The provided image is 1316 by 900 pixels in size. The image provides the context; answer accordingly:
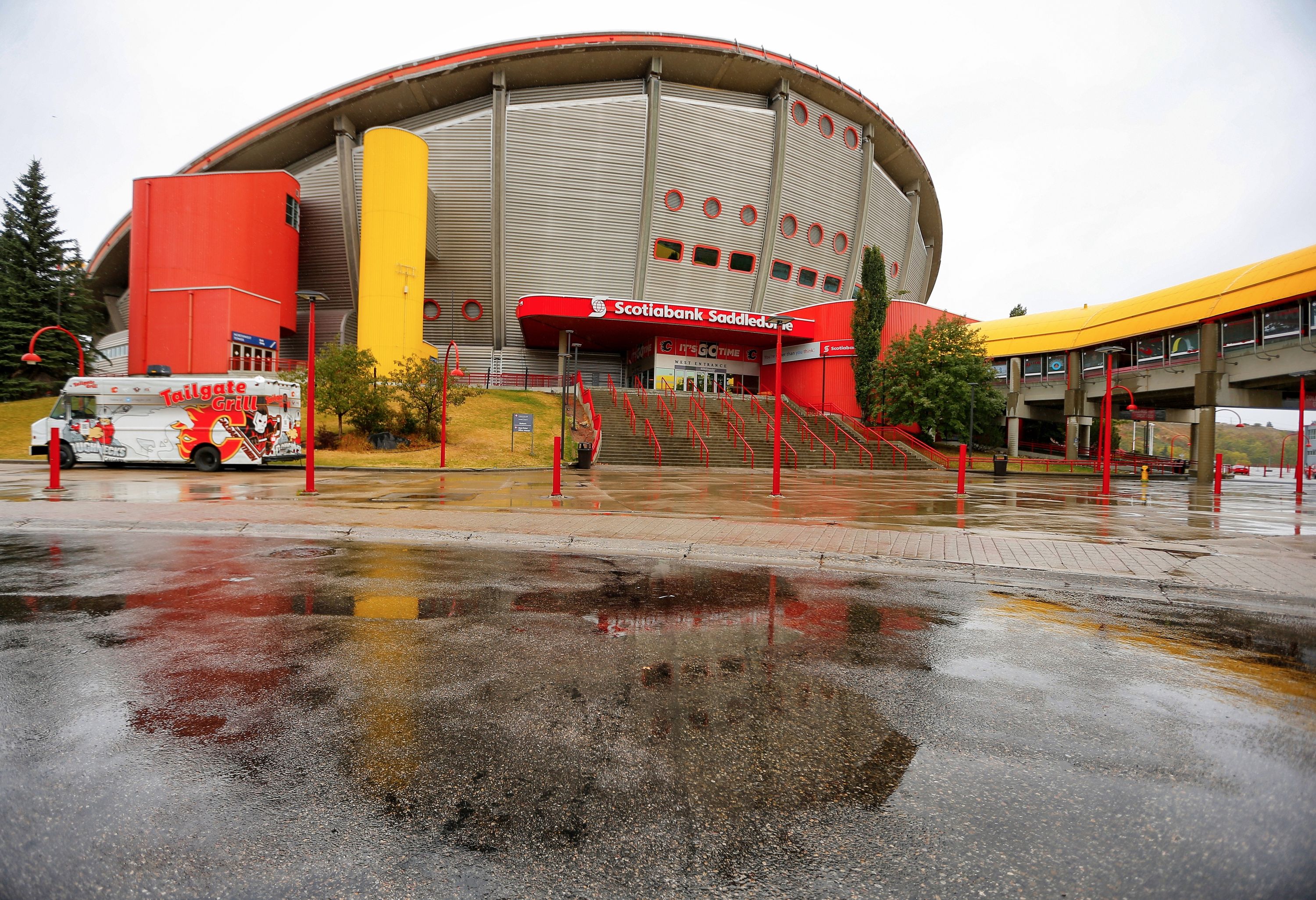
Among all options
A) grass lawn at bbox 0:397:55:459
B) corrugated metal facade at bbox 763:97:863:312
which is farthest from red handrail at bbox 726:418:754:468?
grass lawn at bbox 0:397:55:459

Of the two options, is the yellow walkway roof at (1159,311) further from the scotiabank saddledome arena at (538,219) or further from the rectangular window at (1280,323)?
the scotiabank saddledome arena at (538,219)

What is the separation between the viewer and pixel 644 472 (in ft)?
78.2

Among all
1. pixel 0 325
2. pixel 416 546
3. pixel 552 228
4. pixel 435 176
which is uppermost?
pixel 435 176

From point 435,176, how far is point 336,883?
47.9 m

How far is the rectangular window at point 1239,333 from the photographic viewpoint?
29.2 metres

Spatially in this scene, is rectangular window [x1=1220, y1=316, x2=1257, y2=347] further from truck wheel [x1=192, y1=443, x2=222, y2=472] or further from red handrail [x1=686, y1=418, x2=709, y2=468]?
truck wheel [x1=192, y1=443, x2=222, y2=472]

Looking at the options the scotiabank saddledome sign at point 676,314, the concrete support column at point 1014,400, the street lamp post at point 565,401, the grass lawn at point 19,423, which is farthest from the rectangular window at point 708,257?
the grass lawn at point 19,423

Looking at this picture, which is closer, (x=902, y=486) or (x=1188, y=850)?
(x=1188, y=850)

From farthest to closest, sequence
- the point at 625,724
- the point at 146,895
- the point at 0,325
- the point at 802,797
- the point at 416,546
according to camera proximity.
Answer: the point at 0,325, the point at 416,546, the point at 625,724, the point at 802,797, the point at 146,895

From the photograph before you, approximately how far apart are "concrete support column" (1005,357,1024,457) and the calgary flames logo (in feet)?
154

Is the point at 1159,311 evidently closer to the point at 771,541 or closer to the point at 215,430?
the point at 771,541

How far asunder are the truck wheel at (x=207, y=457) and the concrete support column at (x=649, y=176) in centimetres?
2903

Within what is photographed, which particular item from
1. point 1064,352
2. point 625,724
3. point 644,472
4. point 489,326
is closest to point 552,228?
point 489,326

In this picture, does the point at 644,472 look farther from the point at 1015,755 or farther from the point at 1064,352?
the point at 1064,352
